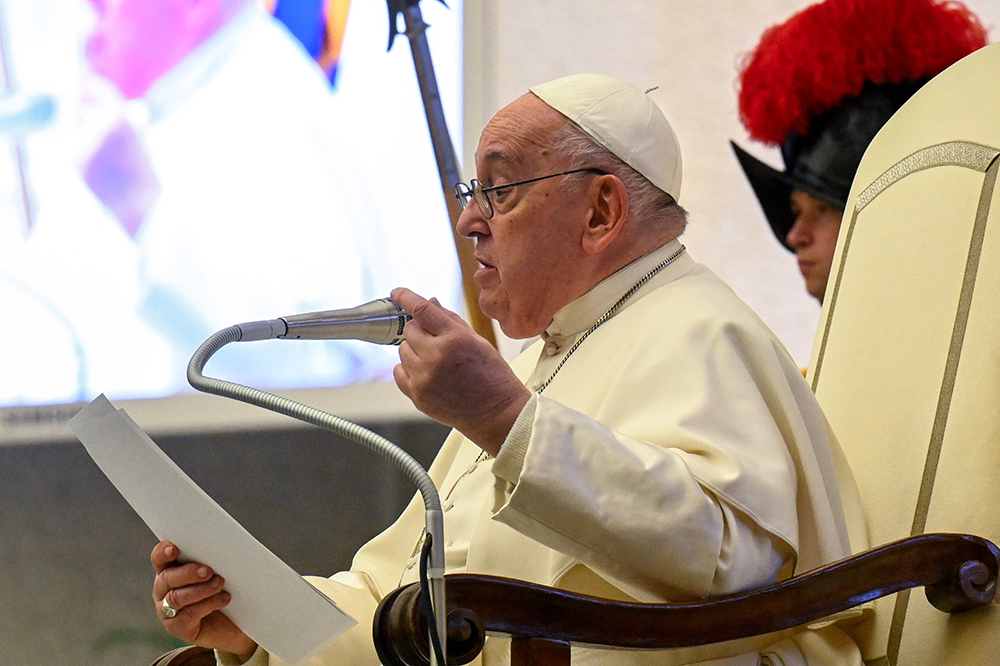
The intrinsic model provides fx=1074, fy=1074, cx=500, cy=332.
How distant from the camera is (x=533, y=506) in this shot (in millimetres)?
1413

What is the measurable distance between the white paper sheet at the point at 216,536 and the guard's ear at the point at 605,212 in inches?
36.5

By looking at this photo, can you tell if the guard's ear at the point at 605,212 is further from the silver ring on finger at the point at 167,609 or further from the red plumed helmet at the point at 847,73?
the red plumed helmet at the point at 847,73

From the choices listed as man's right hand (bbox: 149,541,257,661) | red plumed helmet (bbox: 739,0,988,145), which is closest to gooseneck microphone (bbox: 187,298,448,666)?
man's right hand (bbox: 149,541,257,661)

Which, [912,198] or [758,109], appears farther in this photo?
[758,109]

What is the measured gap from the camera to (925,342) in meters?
1.92

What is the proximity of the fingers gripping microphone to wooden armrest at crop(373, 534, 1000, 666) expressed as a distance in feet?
1.37

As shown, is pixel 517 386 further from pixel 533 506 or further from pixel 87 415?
pixel 87 415

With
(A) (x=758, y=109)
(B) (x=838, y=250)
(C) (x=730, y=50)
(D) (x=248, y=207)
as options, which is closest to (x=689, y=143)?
(C) (x=730, y=50)

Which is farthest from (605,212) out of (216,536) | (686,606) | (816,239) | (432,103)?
(432,103)

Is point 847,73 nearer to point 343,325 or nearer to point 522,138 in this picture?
point 522,138

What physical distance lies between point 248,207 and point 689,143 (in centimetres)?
177

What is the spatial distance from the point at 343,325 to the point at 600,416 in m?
0.48

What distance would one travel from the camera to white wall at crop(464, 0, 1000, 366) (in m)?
4.15

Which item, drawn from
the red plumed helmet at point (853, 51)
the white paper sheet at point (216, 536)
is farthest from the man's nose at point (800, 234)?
A: the white paper sheet at point (216, 536)
